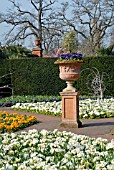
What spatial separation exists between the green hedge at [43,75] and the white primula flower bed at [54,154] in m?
8.18

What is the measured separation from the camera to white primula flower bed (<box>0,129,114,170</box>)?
10.5ft

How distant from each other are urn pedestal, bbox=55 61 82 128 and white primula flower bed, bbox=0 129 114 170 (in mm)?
1471

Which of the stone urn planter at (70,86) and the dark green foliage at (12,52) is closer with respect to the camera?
the stone urn planter at (70,86)

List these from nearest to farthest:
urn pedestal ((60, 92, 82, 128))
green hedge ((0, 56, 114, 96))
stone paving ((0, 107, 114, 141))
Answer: stone paving ((0, 107, 114, 141))
urn pedestal ((60, 92, 82, 128))
green hedge ((0, 56, 114, 96))

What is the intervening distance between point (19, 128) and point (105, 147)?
269cm

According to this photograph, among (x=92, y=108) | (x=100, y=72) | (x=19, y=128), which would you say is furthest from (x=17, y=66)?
(x=19, y=128)

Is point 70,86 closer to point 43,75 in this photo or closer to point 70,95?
point 70,95

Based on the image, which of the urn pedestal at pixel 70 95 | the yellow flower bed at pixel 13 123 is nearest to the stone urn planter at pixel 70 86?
the urn pedestal at pixel 70 95

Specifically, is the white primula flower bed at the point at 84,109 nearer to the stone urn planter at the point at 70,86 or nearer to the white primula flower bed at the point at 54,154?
the stone urn planter at the point at 70,86

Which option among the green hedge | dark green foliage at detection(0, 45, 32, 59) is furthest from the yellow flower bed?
dark green foliage at detection(0, 45, 32, 59)

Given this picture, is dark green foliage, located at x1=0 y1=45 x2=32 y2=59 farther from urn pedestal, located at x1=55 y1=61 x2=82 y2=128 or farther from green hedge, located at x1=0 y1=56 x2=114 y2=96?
urn pedestal, located at x1=55 y1=61 x2=82 y2=128

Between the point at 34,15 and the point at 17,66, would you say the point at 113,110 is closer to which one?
the point at 17,66

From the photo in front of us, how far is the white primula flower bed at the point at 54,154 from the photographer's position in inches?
126

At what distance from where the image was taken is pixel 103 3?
2312 cm
